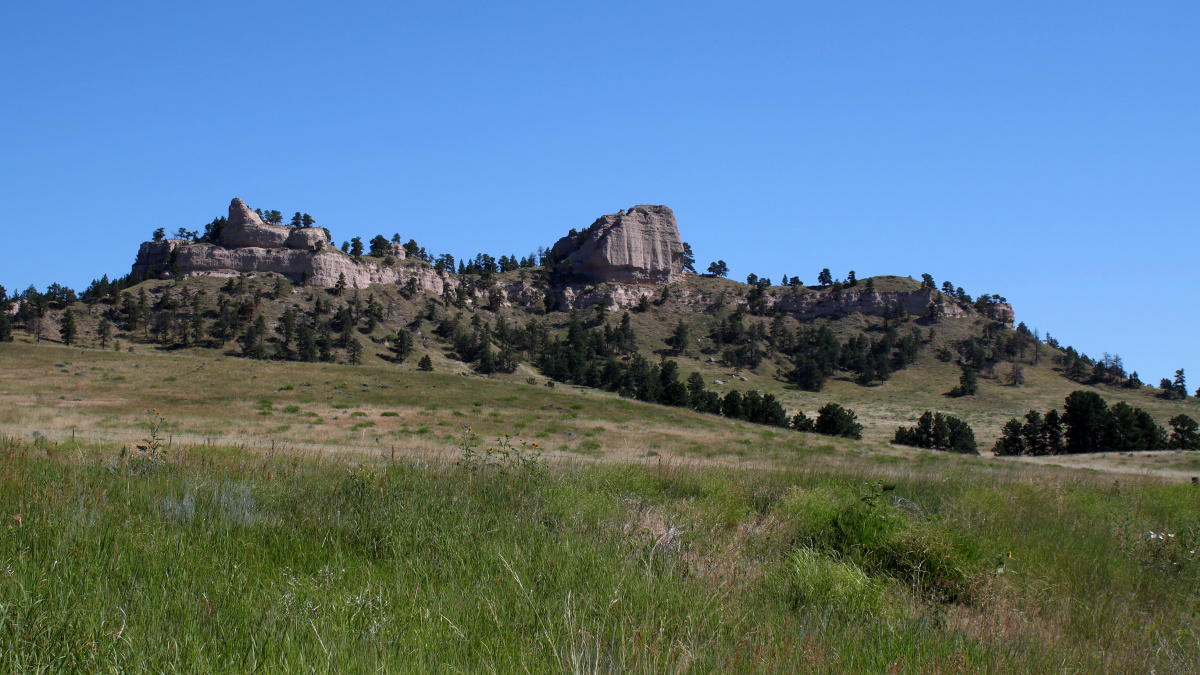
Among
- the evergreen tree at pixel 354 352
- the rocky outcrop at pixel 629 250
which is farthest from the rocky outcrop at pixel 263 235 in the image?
the rocky outcrop at pixel 629 250

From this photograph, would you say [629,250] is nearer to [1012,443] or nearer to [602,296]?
[602,296]

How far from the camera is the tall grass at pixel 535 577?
4059 millimetres

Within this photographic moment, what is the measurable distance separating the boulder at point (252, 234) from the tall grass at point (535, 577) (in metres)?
149

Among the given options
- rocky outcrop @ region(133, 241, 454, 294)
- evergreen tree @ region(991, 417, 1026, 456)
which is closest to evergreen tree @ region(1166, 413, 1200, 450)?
evergreen tree @ region(991, 417, 1026, 456)

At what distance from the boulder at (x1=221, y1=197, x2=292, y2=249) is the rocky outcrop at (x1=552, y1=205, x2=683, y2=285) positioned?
211ft

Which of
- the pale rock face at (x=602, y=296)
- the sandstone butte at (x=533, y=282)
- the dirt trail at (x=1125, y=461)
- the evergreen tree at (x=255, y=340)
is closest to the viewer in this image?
the dirt trail at (x=1125, y=461)

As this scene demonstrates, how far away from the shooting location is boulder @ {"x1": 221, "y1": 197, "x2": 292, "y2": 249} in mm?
145375

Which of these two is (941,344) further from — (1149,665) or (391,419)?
(1149,665)

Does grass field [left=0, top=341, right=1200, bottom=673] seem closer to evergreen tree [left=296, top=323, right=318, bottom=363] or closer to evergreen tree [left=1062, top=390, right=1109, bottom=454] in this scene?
evergreen tree [left=1062, top=390, right=1109, bottom=454]

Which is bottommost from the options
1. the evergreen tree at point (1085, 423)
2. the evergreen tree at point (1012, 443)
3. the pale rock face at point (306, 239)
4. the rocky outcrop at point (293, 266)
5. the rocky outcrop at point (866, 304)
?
the evergreen tree at point (1012, 443)

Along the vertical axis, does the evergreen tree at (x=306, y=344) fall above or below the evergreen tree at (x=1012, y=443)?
above

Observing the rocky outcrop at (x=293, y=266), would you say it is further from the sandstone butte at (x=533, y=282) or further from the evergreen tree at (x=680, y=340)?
the evergreen tree at (x=680, y=340)

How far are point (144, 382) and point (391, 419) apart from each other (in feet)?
58.4

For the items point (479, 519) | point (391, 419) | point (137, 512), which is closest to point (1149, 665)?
point (479, 519)
